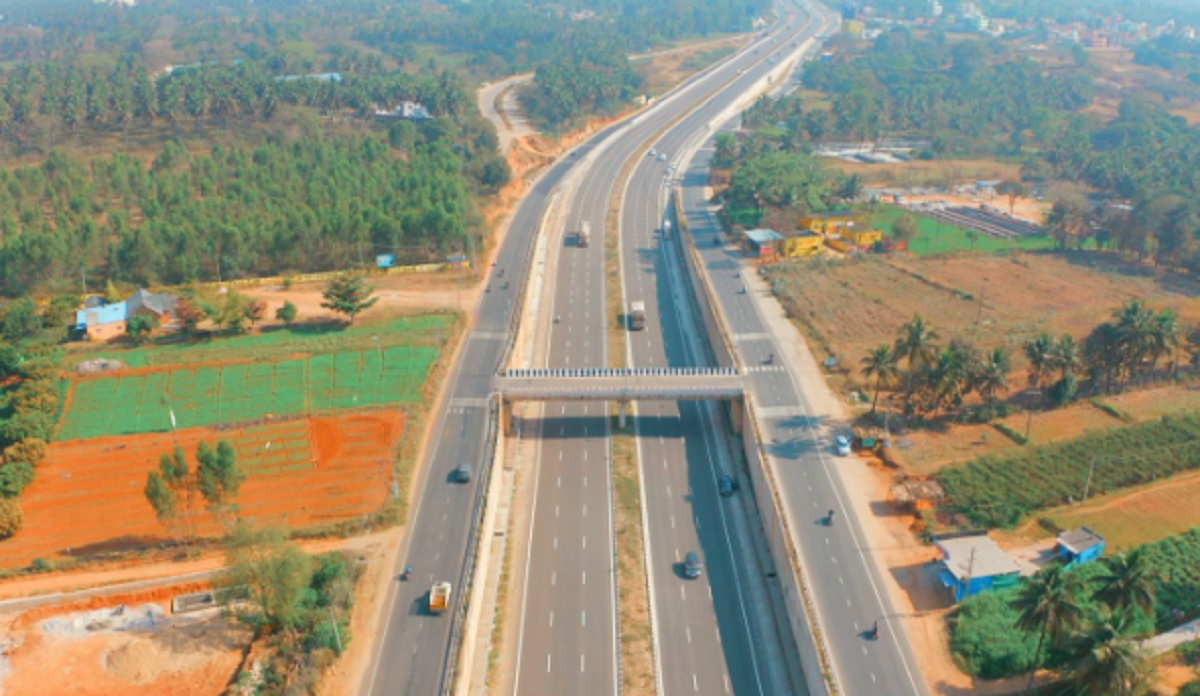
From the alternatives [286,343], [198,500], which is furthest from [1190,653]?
A: [286,343]

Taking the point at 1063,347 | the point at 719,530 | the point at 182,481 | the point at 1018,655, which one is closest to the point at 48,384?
the point at 182,481

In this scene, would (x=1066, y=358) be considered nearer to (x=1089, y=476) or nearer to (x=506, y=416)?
(x=1089, y=476)

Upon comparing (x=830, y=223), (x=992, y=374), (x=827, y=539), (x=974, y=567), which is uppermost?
(x=830, y=223)

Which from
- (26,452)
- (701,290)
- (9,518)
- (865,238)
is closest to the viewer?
(9,518)

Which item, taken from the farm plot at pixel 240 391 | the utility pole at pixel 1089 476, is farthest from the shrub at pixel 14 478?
the utility pole at pixel 1089 476

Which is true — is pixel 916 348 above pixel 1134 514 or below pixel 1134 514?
above

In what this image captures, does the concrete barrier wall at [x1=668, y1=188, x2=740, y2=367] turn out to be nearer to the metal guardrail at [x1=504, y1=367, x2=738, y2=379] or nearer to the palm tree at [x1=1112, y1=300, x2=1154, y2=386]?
the metal guardrail at [x1=504, y1=367, x2=738, y2=379]

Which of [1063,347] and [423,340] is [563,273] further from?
[1063,347]

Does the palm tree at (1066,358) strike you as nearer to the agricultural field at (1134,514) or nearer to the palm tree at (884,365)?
the agricultural field at (1134,514)
